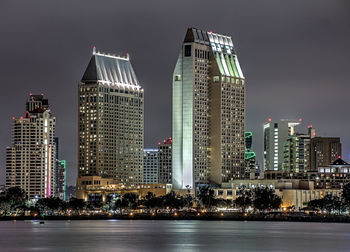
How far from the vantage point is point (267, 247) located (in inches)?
7116

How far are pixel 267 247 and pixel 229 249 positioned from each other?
991 cm

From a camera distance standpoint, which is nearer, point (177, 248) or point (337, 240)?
point (177, 248)

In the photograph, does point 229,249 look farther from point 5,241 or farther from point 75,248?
point 5,241

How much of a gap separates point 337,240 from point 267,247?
2460 cm

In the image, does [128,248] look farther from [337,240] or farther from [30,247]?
[337,240]

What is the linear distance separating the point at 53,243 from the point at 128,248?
22.3m

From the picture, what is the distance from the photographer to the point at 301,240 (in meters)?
200

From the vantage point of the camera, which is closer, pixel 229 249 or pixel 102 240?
pixel 229 249

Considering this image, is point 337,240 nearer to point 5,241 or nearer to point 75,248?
point 75,248

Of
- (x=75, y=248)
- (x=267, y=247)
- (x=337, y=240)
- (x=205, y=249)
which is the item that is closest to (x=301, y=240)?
(x=337, y=240)

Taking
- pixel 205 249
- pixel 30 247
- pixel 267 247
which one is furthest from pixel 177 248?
pixel 30 247

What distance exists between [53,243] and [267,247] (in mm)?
45263

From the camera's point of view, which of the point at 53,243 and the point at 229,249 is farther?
the point at 53,243

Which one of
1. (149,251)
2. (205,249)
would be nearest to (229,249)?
(205,249)
